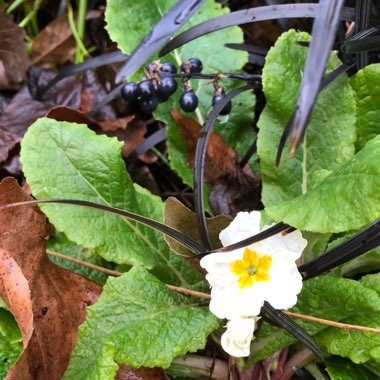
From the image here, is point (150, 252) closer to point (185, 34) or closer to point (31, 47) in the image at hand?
point (185, 34)

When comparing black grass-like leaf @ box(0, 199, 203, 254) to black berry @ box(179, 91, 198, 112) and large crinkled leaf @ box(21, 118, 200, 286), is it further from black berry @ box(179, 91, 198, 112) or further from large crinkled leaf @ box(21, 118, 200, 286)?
black berry @ box(179, 91, 198, 112)

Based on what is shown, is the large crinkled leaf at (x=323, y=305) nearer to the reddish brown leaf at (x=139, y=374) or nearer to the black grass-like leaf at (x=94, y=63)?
the reddish brown leaf at (x=139, y=374)

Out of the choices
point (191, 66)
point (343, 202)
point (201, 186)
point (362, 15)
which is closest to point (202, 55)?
point (191, 66)

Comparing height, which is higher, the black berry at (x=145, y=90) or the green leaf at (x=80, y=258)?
the black berry at (x=145, y=90)

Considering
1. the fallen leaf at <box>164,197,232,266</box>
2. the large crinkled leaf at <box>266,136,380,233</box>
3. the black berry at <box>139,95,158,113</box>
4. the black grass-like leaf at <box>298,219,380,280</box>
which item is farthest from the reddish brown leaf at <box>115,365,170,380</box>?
the black berry at <box>139,95,158,113</box>

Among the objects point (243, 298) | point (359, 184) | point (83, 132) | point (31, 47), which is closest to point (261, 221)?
point (243, 298)

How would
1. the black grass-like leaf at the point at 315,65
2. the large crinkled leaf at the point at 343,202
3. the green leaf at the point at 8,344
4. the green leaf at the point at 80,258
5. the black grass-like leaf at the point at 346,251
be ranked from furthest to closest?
the green leaf at the point at 80,258, the green leaf at the point at 8,344, the black grass-like leaf at the point at 346,251, the large crinkled leaf at the point at 343,202, the black grass-like leaf at the point at 315,65

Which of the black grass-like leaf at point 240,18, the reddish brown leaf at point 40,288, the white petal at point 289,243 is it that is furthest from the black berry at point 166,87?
the white petal at point 289,243
